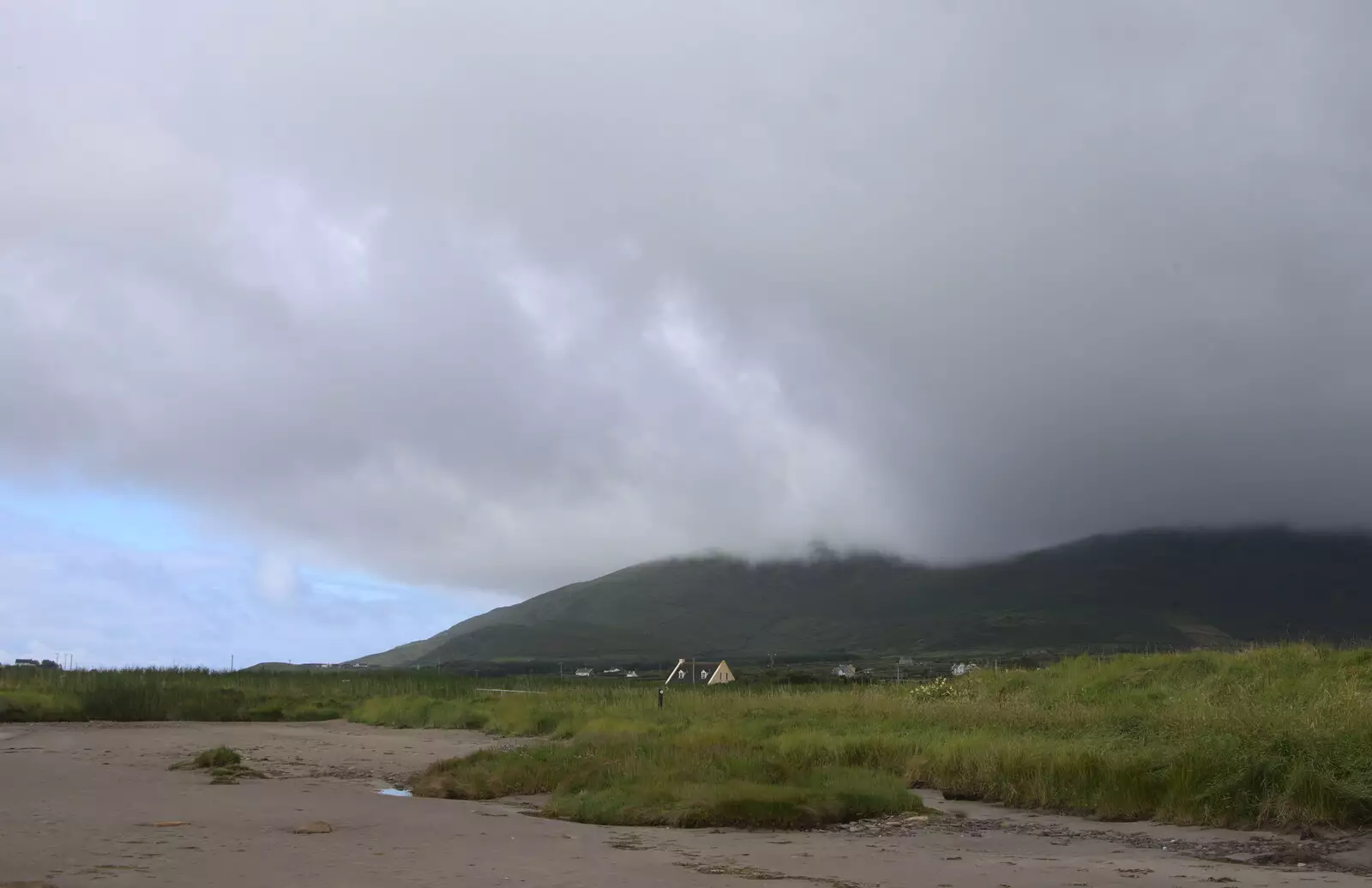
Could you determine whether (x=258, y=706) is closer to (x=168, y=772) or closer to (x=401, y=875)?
(x=168, y=772)

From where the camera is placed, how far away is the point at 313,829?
14.3 metres

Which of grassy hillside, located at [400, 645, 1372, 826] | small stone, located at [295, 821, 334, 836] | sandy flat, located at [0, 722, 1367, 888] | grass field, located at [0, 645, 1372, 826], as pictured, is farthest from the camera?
grass field, located at [0, 645, 1372, 826]

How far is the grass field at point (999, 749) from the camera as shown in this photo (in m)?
15.0

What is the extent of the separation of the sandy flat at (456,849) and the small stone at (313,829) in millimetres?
251

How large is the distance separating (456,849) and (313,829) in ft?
8.70

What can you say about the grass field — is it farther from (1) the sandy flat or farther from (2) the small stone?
(2) the small stone

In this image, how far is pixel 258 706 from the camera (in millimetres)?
51438

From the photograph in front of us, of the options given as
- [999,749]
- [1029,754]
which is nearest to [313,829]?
[1029,754]

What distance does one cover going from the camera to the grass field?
15016mm

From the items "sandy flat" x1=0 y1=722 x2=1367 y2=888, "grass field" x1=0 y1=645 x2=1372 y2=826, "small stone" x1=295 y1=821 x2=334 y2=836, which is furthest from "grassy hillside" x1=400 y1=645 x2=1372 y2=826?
"small stone" x1=295 y1=821 x2=334 y2=836

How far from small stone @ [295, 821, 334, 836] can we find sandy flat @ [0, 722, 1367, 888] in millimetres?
251

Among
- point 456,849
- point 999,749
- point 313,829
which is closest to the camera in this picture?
point 456,849

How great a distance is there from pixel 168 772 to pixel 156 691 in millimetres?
30405

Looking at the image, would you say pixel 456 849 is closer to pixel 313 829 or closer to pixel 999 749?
pixel 313 829
